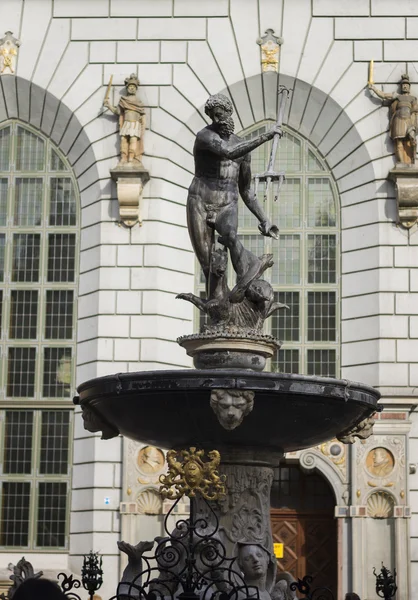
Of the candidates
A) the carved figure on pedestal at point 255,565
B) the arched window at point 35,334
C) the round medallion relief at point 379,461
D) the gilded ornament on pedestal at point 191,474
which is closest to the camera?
the gilded ornament on pedestal at point 191,474

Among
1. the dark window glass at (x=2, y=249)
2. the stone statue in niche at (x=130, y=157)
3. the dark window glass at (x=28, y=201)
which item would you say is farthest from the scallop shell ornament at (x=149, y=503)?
the dark window glass at (x=28, y=201)

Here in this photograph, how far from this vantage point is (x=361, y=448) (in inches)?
918

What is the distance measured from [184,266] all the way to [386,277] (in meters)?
4.13

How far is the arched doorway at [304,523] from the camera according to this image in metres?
24.1

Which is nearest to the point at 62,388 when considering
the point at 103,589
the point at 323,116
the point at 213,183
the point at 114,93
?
the point at 103,589

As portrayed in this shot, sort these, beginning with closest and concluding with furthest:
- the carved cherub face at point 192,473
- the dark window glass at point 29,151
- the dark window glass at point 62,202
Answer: the carved cherub face at point 192,473 < the dark window glass at point 62,202 < the dark window glass at point 29,151

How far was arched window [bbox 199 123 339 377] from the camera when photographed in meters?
25.2

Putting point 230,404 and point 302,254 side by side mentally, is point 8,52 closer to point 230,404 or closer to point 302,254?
point 302,254

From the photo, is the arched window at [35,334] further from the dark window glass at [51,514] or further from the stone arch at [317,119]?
the stone arch at [317,119]

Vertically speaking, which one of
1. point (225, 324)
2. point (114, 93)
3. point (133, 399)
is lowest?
point (133, 399)

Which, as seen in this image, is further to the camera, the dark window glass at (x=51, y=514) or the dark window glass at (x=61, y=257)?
the dark window glass at (x=61, y=257)

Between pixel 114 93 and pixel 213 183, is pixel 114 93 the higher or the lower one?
the higher one

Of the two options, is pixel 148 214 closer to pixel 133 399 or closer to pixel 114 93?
pixel 114 93

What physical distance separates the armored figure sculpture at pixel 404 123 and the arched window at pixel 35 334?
22.5ft
